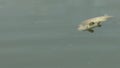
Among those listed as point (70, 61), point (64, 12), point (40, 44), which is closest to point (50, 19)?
point (64, 12)

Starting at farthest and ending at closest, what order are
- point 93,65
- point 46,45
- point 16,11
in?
point 16,11, point 46,45, point 93,65

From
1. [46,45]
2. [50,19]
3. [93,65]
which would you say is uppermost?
[50,19]

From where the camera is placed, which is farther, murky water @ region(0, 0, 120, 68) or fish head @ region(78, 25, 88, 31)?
fish head @ region(78, 25, 88, 31)

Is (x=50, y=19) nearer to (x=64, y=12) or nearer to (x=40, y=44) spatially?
(x=64, y=12)

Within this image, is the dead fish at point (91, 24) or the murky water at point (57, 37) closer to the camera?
the murky water at point (57, 37)

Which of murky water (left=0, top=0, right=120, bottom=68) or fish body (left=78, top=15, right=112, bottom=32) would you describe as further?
fish body (left=78, top=15, right=112, bottom=32)

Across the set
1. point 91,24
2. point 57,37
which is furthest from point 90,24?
point 57,37

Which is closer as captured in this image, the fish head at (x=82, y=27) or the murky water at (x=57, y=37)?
the murky water at (x=57, y=37)

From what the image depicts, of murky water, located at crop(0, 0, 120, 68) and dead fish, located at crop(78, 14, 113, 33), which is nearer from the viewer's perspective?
murky water, located at crop(0, 0, 120, 68)

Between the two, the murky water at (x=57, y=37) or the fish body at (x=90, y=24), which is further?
the fish body at (x=90, y=24)

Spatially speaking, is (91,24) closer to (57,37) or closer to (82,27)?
(82,27)

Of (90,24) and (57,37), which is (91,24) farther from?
(57,37)
